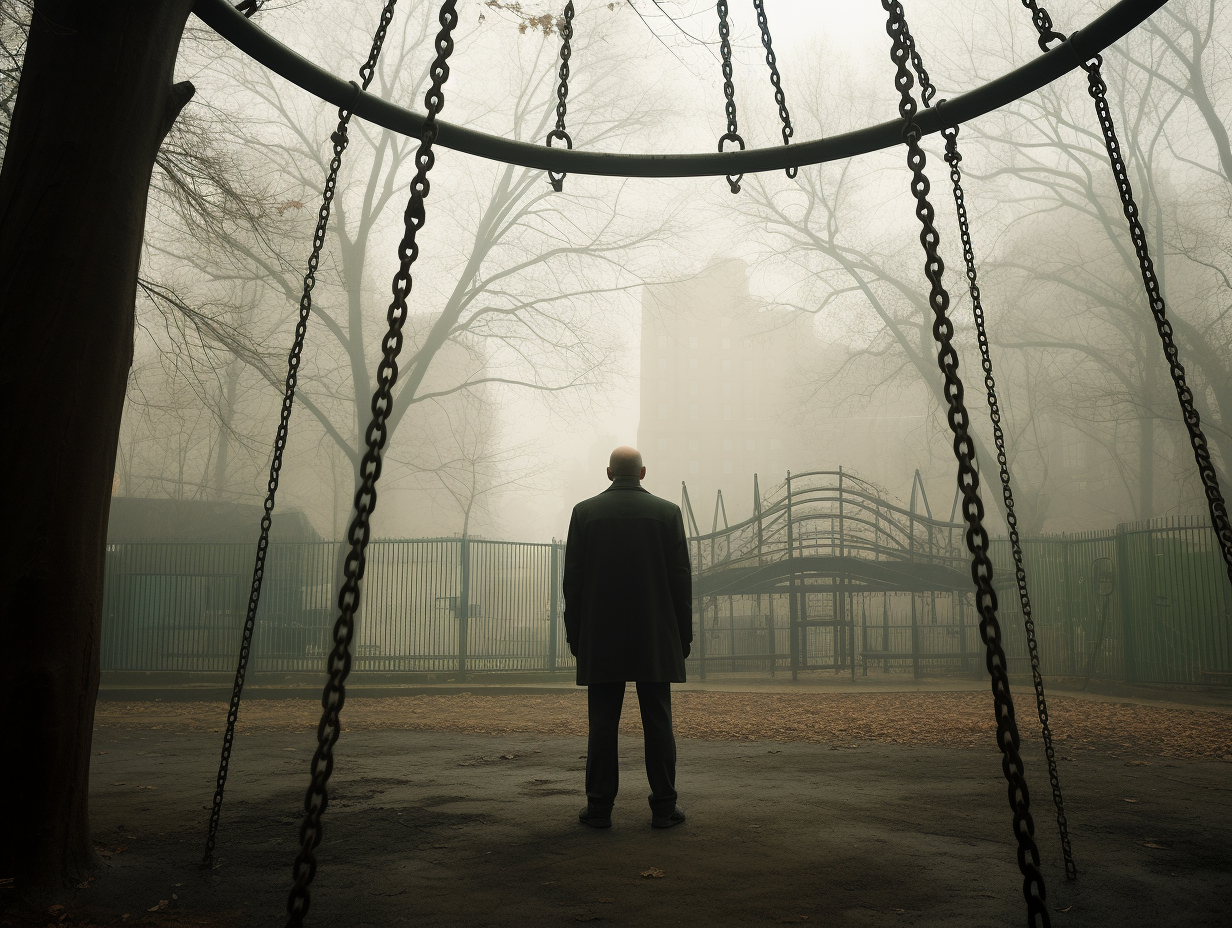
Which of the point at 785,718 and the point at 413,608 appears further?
the point at 413,608

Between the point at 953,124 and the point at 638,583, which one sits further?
the point at 638,583

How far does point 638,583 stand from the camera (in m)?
4.82

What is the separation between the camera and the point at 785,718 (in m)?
10.4

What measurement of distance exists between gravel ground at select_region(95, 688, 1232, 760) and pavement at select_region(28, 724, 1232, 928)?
1590 mm

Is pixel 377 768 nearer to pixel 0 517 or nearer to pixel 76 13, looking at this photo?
pixel 0 517

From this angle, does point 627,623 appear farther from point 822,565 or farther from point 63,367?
point 822,565

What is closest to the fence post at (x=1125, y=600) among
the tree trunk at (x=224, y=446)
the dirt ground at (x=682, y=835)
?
the dirt ground at (x=682, y=835)

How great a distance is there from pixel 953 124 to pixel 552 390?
18042mm

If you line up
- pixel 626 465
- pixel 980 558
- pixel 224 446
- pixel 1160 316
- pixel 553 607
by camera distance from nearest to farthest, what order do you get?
pixel 980 558, pixel 1160 316, pixel 626 465, pixel 553 607, pixel 224 446

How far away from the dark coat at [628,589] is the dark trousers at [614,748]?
4.6 inches

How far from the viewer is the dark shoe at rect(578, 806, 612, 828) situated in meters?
4.69

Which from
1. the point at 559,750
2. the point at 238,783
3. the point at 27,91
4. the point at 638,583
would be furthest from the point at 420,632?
A: the point at 27,91

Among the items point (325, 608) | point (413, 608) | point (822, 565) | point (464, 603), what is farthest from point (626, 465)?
point (325, 608)

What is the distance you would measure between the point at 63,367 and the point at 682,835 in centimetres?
358
